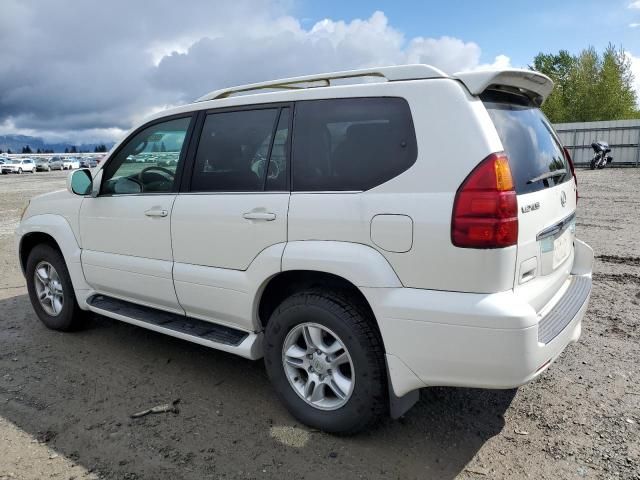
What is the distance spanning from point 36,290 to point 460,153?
14.2ft

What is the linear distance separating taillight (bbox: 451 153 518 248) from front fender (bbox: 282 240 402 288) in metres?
0.40

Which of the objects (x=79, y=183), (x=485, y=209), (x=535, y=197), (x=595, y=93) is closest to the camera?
(x=485, y=209)

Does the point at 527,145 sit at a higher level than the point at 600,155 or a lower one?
higher

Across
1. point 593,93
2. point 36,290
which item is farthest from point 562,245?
point 593,93

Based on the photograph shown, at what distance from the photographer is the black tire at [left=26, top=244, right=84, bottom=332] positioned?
4.62m

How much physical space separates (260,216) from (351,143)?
0.69 m

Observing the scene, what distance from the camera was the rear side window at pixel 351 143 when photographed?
2.68 metres

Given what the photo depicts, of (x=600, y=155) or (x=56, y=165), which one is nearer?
(x=600, y=155)

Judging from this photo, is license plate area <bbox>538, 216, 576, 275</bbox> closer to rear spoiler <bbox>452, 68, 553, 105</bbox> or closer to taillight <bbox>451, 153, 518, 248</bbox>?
taillight <bbox>451, 153, 518, 248</bbox>

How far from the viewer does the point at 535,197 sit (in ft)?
8.75

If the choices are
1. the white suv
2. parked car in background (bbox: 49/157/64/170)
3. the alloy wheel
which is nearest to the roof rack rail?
the white suv

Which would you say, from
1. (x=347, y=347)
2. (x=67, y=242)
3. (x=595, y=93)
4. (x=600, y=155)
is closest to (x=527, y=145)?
(x=347, y=347)

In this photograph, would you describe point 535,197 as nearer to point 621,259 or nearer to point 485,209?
point 485,209

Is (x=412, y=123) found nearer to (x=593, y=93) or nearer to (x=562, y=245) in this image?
(x=562, y=245)
